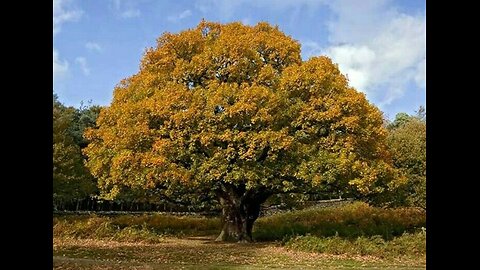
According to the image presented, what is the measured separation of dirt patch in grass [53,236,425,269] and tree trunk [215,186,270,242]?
2285 millimetres

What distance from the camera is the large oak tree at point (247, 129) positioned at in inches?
750

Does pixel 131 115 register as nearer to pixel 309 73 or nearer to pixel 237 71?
pixel 237 71

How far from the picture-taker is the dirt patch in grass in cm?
1295

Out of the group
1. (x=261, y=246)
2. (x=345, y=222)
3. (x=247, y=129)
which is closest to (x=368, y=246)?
(x=261, y=246)

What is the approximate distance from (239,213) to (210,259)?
7.08m

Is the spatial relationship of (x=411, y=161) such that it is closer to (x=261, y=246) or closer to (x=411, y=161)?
(x=411, y=161)

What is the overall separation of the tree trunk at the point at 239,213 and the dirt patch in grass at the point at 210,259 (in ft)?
7.50

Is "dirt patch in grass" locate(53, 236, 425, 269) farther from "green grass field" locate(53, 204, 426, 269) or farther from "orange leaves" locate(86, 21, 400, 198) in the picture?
"orange leaves" locate(86, 21, 400, 198)

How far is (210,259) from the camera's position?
48.3 feet

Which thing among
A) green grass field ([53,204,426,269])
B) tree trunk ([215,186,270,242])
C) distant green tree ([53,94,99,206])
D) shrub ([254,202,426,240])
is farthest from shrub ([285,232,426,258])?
distant green tree ([53,94,99,206])

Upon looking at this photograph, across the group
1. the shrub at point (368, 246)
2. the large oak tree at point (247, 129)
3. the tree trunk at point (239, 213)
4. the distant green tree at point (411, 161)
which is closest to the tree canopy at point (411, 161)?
the distant green tree at point (411, 161)

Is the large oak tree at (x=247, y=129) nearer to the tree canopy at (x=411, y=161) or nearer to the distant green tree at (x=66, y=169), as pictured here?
the tree canopy at (x=411, y=161)
